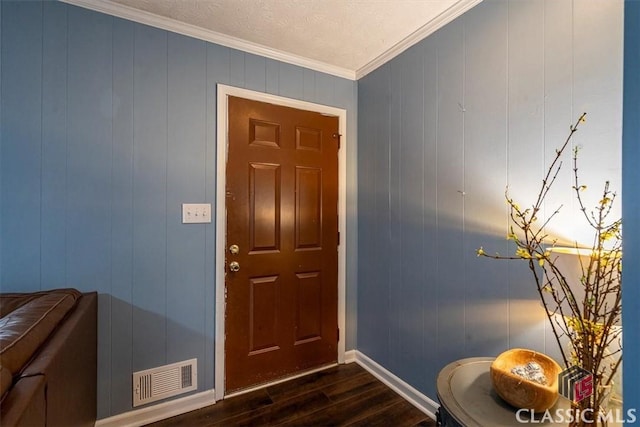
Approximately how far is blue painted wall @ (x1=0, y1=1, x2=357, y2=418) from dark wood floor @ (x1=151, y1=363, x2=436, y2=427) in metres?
0.22

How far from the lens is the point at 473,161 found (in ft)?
5.06

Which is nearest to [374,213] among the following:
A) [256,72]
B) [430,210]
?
[430,210]

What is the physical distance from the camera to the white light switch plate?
6.01 ft

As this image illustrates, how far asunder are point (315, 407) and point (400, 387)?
1.96 ft

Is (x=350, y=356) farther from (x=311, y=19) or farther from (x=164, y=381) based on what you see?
(x=311, y=19)

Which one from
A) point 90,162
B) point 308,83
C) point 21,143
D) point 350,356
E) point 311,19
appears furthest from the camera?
point 350,356

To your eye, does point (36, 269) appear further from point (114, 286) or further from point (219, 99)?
point (219, 99)

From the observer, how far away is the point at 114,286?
165cm

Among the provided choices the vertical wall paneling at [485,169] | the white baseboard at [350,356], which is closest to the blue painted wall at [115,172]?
the white baseboard at [350,356]

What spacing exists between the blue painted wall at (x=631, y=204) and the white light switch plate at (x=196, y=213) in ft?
6.19

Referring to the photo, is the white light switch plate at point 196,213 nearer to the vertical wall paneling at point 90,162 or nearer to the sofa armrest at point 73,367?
the vertical wall paneling at point 90,162

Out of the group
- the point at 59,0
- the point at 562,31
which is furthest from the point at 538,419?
the point at 59,0

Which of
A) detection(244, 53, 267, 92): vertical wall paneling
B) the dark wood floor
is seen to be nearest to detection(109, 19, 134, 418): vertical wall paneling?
the dark wood floor

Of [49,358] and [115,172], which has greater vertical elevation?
[115,172]
